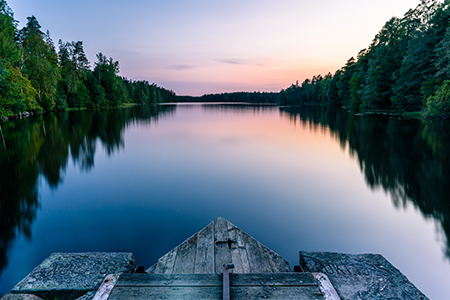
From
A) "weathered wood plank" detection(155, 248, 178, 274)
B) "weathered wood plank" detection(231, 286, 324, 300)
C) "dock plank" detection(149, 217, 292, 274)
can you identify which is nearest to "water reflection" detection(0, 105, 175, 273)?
"weathered wood plank" detection(155, 248, 178, 274)

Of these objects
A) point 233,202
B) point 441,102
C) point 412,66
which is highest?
point 412,66

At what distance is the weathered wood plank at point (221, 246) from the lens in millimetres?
3386

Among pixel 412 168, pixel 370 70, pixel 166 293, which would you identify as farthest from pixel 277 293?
pixel 370 70

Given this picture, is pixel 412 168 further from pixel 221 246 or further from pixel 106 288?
pixel 106 288

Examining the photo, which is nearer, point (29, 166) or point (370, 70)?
point (29, 166)

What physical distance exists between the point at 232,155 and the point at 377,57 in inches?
1559

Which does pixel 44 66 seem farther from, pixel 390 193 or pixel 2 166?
pixel 390 193

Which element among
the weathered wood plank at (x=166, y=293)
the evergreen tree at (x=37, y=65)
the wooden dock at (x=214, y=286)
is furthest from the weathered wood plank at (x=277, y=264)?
the evergreen tree at (x=37, y=65)

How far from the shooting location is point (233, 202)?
765 cm

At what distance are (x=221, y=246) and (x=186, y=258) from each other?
57cm

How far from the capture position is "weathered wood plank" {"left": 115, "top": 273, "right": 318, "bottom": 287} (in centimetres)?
243

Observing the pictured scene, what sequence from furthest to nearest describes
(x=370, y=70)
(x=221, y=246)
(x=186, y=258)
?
(x=370, y=70) → (x=221, y=246) → (x=186, y=258)

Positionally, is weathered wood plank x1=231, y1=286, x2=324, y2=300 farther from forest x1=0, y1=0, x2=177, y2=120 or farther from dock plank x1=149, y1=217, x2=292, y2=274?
forest x1=0, y1=0, x2=177, y2=120

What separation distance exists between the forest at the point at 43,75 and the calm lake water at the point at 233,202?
13605mm
